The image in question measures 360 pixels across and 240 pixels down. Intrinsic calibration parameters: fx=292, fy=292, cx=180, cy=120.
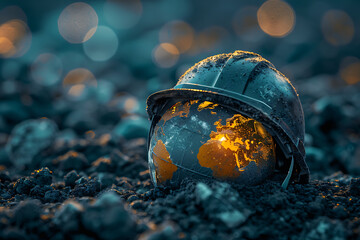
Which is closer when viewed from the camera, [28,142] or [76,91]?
[28,142]

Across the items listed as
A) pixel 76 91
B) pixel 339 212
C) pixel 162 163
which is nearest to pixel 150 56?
pixel 76 91

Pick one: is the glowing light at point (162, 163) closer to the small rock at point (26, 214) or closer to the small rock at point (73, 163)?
the small rock at point (26, 214)

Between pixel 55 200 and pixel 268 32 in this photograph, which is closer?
pixel 55 200

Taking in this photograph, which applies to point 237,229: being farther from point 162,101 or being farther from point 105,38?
point 105,38

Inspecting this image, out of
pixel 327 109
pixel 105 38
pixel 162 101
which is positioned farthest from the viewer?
pixel 105 38

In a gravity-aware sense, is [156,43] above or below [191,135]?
above

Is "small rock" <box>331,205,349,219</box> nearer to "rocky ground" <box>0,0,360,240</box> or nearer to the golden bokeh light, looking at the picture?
"rocky ground" <box>0,0,360,240</box>

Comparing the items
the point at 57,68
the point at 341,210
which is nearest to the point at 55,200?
the point at 341,210

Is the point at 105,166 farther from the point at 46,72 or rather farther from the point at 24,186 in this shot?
the point at 46,72
